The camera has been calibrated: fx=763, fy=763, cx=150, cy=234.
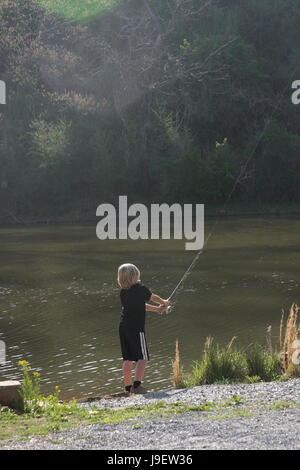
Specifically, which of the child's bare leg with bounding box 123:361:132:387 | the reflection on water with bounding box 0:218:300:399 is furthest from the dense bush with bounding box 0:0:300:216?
the child's bare leg with bounding box 123:361:132:387

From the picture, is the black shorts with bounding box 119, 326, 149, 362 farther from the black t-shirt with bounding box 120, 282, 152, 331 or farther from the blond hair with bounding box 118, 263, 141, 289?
the blond hair with bounding box 118, 263, 141, 289

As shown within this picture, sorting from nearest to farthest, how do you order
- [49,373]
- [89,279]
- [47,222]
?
[49,373]
[89,279]
[47,222]

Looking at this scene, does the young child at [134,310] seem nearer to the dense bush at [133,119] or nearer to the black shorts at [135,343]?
the black shorts at [135,343]

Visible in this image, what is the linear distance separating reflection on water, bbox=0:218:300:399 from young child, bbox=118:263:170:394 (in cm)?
155

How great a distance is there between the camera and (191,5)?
54.8m

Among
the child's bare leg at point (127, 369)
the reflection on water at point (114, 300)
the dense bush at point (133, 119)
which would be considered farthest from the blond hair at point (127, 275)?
the dense bush at point (133, 119)

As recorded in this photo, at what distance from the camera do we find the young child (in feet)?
27.7

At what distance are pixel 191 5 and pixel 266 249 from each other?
3257cm

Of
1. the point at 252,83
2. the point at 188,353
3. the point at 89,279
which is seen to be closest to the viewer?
the point at 188,353

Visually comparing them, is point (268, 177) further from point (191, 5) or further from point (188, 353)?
point (188, 353)

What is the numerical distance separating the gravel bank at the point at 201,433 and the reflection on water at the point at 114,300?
343 cm

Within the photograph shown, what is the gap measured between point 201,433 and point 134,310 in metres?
2.78

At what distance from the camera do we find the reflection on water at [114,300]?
38.4 feet
